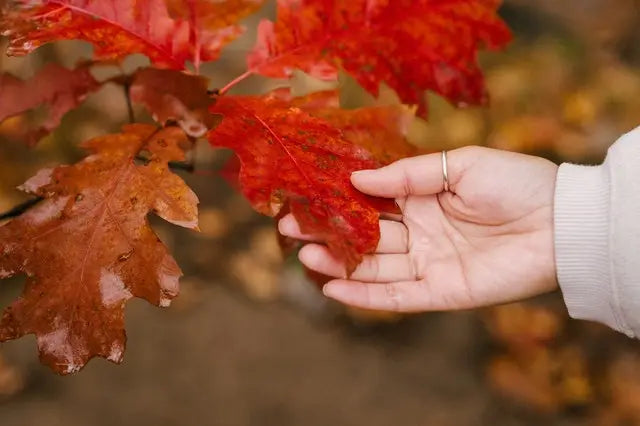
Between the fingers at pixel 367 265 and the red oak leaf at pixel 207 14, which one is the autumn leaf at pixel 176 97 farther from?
the fingers at pixel 367 265

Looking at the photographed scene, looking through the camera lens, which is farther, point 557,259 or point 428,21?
point 557,259

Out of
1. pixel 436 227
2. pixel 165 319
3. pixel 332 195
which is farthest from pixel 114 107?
pixel 332 195

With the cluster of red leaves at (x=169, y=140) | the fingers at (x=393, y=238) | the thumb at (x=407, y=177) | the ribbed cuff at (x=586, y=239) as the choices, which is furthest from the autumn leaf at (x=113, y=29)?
the ribbed cuff at (x=586, y=239)

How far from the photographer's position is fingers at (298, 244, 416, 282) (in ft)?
3.23

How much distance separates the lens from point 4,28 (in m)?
0.74

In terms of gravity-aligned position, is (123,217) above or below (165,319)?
above

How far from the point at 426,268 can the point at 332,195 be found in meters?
0.35

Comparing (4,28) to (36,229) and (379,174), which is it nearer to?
(36,229)

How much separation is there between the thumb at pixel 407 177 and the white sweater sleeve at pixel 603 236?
0.20 metres

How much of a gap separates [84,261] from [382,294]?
50cm

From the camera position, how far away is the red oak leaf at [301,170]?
0.77 meters

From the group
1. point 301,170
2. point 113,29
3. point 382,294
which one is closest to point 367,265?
point 382,294

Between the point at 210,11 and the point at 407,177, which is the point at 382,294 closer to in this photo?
the point at 407,177

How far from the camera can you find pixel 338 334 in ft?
7.27
